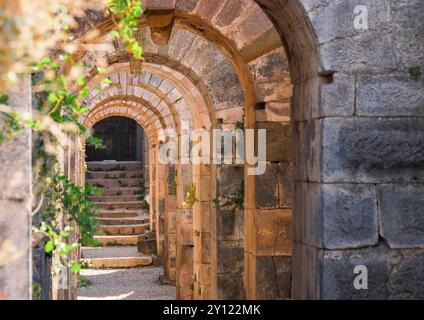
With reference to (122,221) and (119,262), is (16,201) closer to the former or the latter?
(119,262)

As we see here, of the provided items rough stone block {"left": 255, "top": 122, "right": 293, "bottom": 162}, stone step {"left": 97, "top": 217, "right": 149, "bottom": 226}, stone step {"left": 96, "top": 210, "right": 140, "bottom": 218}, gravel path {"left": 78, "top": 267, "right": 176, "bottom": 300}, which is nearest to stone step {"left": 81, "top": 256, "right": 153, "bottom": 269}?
gravel path {"left": 78, "top": 267, "right": 176, "bottom": 300}

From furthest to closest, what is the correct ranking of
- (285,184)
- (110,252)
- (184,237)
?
(110,252)
(184,237)
(285,184)

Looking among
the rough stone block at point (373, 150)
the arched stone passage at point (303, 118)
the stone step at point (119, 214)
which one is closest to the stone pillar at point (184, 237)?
the arched stone passage at point (303, 118)

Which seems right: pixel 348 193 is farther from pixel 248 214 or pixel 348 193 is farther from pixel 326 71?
pixel 248 214

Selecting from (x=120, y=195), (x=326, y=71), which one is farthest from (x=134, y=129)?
(x=326, y=71)

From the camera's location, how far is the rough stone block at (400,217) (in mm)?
4605

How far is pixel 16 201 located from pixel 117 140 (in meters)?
26.4

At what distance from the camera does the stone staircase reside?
1741cm

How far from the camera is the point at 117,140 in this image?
97.5 feet

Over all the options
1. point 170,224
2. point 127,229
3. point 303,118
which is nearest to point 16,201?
point 303,118

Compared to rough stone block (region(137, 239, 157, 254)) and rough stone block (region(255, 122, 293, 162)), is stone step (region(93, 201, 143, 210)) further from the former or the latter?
rough stone block (region(255, 122, 293, 162))

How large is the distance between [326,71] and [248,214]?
278cm

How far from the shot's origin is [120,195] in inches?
982

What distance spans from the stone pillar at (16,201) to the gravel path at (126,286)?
355 inches
